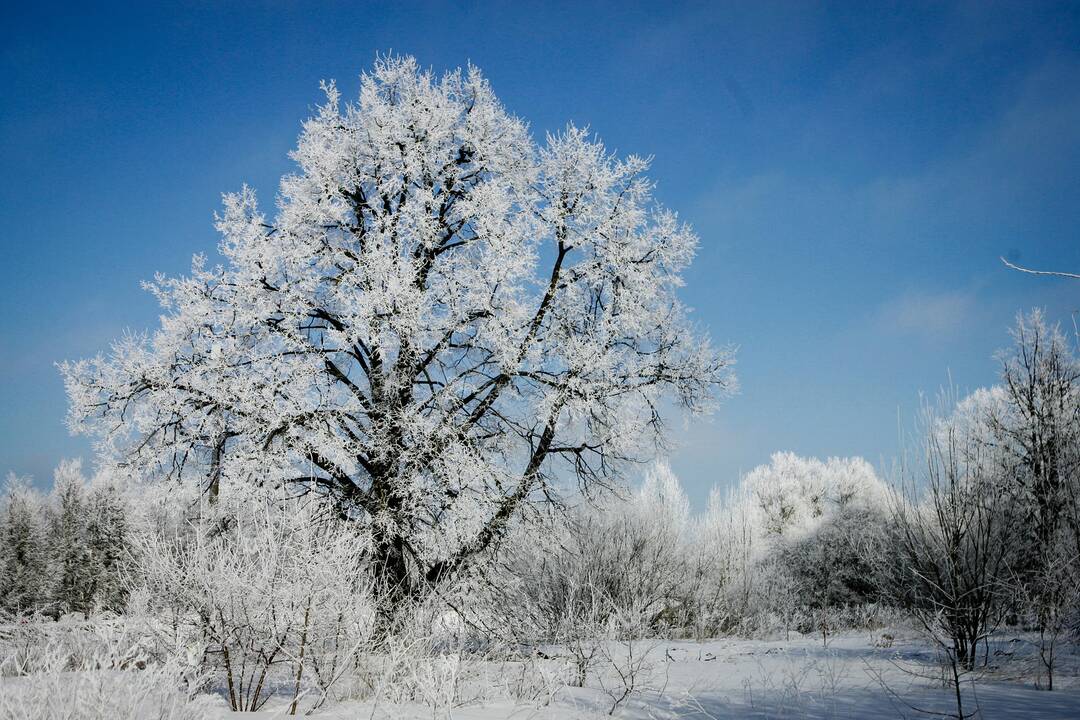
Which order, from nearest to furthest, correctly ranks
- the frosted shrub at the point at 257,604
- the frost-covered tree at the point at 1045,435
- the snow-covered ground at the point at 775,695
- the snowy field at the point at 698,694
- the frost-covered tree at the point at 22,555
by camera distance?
the snowy field at the point at 698,694, the snow-covered ground at the point at 775,695, the frosted shrub at the point at 257,604, the frost-covered tree at the point at 1045,435, the frost-covered tree at the point at 22,555

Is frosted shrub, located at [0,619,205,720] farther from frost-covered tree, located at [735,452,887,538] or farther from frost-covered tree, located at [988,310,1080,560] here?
frost-covered tree, located at [735,452,887,538]

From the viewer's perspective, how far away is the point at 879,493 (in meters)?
29.8

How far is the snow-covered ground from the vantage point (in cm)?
477

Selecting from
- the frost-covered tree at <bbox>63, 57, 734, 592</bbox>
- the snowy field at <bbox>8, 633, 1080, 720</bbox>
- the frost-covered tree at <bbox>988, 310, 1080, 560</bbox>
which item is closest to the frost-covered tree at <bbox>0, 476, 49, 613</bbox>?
the frost-covered tree at <bbox>63, 57, 734, 592</bbox>

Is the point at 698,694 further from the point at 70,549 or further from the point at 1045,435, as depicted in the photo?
the point at 70,549

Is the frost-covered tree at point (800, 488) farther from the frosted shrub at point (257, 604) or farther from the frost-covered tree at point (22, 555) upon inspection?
the frost-covered tree at point (22, 555)

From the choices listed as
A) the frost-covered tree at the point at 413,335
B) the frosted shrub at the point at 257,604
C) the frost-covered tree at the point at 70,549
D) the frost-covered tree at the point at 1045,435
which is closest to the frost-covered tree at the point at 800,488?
the frost-covered tree at the point at 1045,435

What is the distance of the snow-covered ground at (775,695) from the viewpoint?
4773 millimetres

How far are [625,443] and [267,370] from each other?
5.50m

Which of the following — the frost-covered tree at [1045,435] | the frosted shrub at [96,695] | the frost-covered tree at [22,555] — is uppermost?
the frost-covered tree at [1045,435]

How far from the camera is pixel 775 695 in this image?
5953 mm

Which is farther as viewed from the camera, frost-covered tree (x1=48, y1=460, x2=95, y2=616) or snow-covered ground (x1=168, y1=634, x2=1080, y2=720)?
frost-covered tree (x1=48, y1=460, x2=95, y2=616)

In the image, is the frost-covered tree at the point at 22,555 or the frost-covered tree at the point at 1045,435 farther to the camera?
the frost-covered tree at the point at 22,555

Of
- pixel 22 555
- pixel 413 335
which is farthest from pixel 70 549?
pixel 413 335
